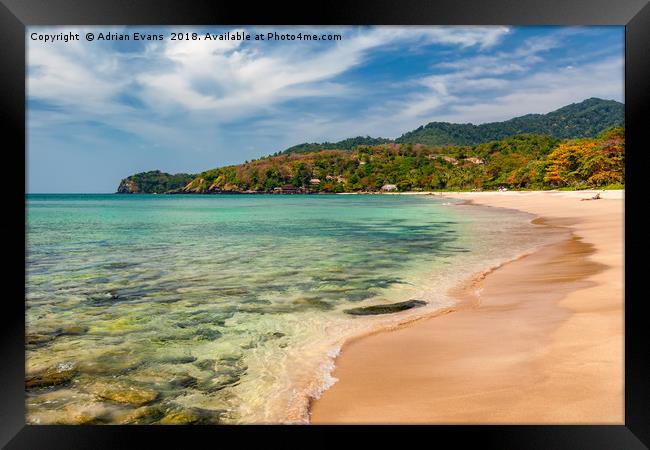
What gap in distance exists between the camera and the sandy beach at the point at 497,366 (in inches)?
84.4

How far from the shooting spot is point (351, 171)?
7369 centimetres

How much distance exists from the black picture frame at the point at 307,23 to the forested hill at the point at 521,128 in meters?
47.1

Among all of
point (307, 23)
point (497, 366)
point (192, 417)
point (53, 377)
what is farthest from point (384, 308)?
point (307, 23)

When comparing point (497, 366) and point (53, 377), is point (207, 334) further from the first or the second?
point (497, 366)

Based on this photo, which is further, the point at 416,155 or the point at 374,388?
the point at 416,155

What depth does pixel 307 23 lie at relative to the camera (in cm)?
189

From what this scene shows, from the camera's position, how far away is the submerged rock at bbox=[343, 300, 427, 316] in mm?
4199

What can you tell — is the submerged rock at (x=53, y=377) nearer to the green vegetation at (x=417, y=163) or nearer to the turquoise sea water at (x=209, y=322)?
the turquoise sea water at (x=209, y=322)

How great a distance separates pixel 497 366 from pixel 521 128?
67.5 meters
